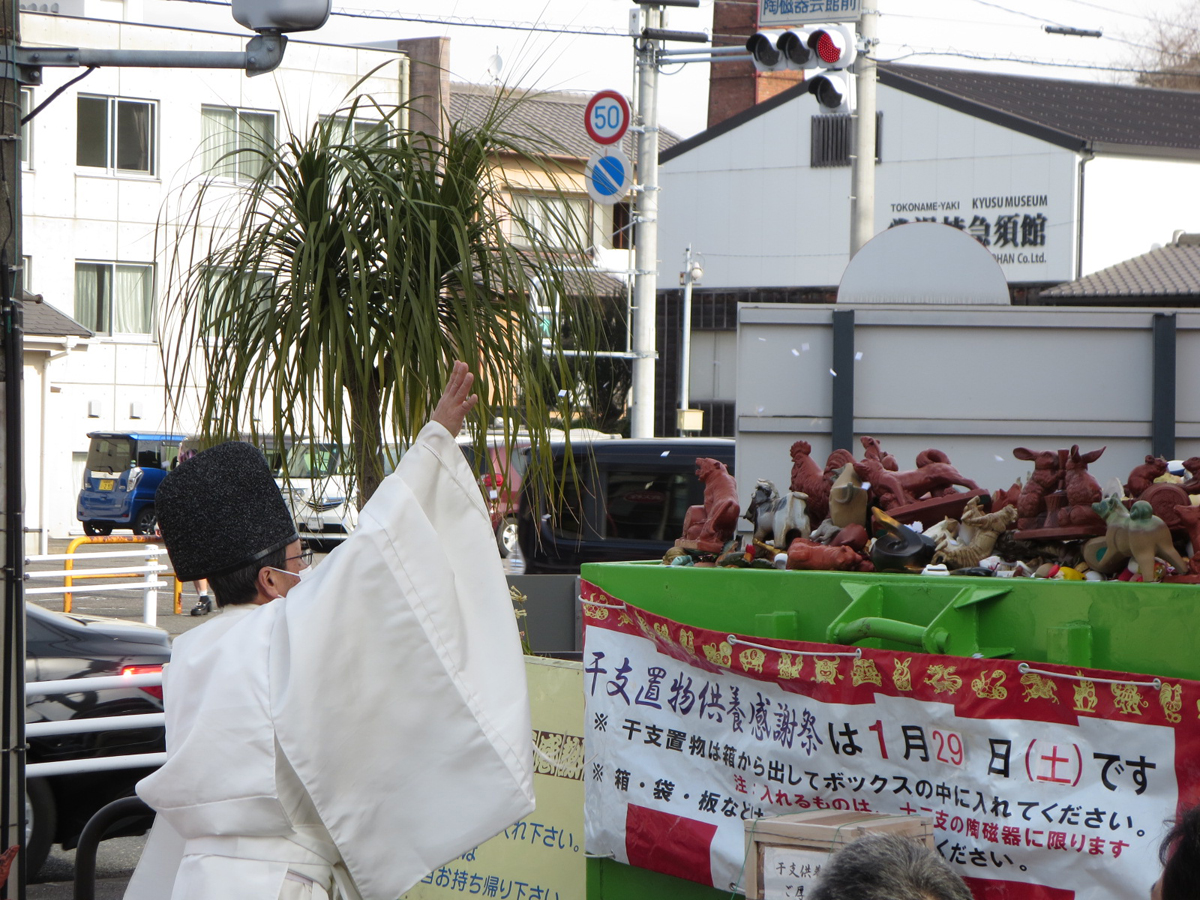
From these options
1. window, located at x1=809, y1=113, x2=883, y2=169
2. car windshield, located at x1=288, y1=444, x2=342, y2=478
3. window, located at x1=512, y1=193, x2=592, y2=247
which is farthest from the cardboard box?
window, located at x1=809, y1=113, x2=883, y2=169

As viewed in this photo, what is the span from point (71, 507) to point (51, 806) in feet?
69.6

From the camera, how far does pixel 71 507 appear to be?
24.9 m

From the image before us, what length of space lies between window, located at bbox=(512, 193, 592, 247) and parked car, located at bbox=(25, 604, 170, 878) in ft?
8.65

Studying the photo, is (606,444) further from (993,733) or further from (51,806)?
(993,733)

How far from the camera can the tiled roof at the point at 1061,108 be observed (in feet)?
86.7

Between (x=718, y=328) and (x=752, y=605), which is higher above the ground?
(x=718, y=328)

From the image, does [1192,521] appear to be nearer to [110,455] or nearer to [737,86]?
[110,455]

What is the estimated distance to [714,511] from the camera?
3.86 meters

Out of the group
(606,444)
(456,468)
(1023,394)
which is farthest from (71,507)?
(456,468)

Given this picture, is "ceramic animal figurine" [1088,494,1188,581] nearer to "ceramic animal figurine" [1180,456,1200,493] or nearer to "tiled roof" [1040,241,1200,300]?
"ceramic animal figurine" [1180,456,1200,493]

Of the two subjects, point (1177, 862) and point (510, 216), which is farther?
point (510, 216)

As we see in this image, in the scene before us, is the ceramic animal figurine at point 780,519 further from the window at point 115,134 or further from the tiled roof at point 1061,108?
the window at point 115,134

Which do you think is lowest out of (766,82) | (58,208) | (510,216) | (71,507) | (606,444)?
(71,507)

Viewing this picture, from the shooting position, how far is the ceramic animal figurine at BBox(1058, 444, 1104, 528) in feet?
9.95
